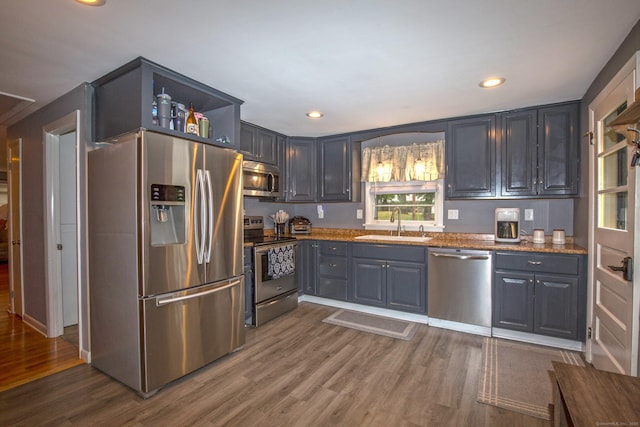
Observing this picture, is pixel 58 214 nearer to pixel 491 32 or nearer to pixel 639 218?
pixel 491 32

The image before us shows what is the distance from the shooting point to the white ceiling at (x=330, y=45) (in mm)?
1590

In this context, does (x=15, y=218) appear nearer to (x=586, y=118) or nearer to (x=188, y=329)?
(x=188, y=329)

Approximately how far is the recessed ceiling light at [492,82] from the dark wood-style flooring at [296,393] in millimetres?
2324

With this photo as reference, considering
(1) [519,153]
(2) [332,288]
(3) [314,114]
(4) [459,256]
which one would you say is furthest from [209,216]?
(1) [519,153]

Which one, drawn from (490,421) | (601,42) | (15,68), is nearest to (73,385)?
(15,68)

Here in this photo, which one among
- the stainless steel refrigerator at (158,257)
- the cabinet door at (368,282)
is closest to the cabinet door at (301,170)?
the cabinet door at (368,282)

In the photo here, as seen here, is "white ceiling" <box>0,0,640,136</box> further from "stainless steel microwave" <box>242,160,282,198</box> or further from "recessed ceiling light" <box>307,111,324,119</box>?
"stainless steel microwave" <box>242,160,282,198</box>

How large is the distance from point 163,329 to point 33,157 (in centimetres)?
260

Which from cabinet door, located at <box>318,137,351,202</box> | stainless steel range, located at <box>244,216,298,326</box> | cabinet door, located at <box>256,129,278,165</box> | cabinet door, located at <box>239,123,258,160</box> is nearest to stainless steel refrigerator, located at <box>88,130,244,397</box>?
stainless steel range, located at <box>244,216,298,326</box>

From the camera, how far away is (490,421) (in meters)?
1.82

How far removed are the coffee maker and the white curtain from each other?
80cm

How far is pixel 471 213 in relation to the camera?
11.9 feet

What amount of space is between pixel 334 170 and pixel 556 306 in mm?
2862

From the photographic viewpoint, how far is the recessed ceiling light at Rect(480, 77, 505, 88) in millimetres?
2447
